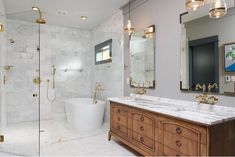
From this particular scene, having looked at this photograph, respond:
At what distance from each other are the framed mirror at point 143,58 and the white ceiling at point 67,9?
0.84m

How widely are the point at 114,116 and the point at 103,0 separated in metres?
2.21

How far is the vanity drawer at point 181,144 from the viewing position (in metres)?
1.70

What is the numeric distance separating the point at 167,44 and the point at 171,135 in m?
1.39

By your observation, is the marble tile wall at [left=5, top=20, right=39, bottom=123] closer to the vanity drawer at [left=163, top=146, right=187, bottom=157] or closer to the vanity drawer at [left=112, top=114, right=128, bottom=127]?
the vanity drawer at [left=112, top=114, right=128, bottom=127]

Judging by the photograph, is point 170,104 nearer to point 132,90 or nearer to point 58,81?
point 132,90

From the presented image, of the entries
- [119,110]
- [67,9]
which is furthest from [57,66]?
[119,110]

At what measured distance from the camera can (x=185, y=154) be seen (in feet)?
5.91

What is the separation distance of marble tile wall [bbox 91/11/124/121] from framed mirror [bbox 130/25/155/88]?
449 mm

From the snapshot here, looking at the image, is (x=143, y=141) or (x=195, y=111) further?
(x=143, y=141)

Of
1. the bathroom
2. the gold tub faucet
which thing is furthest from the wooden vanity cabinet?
the gold tub faucet

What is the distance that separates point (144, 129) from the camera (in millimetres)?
2381

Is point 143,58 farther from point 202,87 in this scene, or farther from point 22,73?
point 22,73

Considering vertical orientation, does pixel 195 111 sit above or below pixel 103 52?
below

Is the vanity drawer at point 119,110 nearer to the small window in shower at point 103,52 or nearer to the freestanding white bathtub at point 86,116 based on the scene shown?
the freestanding white bathtub at point 86,116
